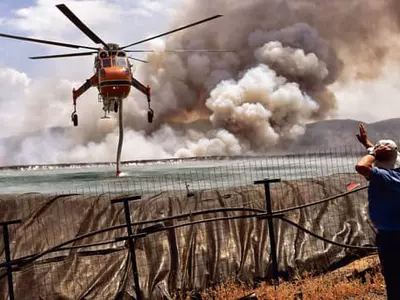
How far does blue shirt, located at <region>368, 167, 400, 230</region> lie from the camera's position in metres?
5.09

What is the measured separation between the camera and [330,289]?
8.56m

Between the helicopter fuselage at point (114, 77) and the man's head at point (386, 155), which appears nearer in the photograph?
the man's head at point (386, 155)

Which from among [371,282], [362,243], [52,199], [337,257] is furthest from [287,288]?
[52,199]

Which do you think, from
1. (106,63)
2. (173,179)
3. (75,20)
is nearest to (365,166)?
(75,20)

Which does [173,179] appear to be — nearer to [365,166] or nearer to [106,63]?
[106,63]

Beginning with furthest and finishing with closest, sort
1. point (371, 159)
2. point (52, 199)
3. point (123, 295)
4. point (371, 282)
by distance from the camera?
point (52, 199) → point (123, 295) → point (371, 282) → point (371, 159)

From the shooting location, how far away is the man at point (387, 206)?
5098 millimetres

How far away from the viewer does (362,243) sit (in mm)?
11875

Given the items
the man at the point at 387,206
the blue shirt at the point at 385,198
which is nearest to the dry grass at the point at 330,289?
the man at the point at 387,206

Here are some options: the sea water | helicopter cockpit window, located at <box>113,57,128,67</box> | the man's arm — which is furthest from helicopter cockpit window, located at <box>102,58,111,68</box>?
the man's arm

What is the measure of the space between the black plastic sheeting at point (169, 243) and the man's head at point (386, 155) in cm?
605

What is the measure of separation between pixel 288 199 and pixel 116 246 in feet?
13.7

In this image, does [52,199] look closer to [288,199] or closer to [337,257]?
[288,199]

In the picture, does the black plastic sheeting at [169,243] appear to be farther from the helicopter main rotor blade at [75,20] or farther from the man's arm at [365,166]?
the helicopter main rotor blade at [75,20]
